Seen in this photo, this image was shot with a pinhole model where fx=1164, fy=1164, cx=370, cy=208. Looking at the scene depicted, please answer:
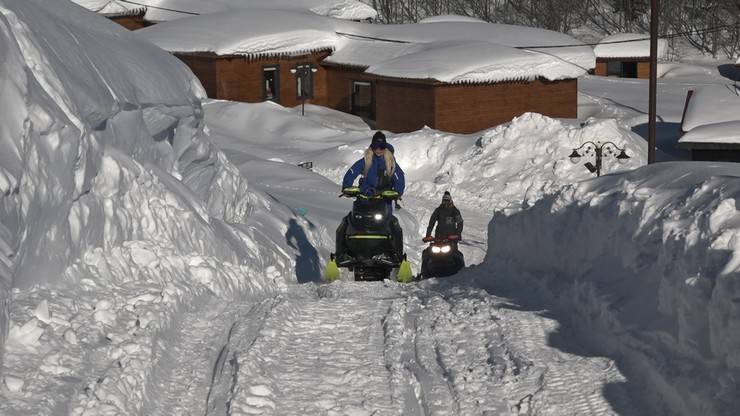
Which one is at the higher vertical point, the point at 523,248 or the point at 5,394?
the point at 5,394

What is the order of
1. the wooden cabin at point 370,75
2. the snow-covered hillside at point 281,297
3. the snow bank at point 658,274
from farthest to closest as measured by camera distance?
1. the wooden cabin at point 370,75
2. the snow-covered hillside at point 281,297
3. the snow bank at point 658,274

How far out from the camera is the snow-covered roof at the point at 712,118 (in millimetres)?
30141

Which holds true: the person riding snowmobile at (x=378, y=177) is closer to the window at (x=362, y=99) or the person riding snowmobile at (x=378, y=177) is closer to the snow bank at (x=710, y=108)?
the snow bank at (x=710, y=108)

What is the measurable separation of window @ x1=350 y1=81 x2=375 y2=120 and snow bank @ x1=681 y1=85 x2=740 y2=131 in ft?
40.4

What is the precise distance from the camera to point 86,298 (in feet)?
28.9

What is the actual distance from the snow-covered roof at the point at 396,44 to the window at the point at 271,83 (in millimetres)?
1130

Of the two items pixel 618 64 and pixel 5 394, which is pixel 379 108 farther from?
pixel 5 394

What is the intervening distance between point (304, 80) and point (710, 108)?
51.3ft

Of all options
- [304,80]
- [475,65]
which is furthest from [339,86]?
[475,65]

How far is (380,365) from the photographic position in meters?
8.02

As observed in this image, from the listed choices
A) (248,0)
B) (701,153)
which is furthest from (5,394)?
(248,0)

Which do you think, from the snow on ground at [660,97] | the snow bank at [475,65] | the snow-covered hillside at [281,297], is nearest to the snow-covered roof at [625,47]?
the snow on ground at [660,97]

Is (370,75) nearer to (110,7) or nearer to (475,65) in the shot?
(475,65)

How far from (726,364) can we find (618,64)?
50458 mm
